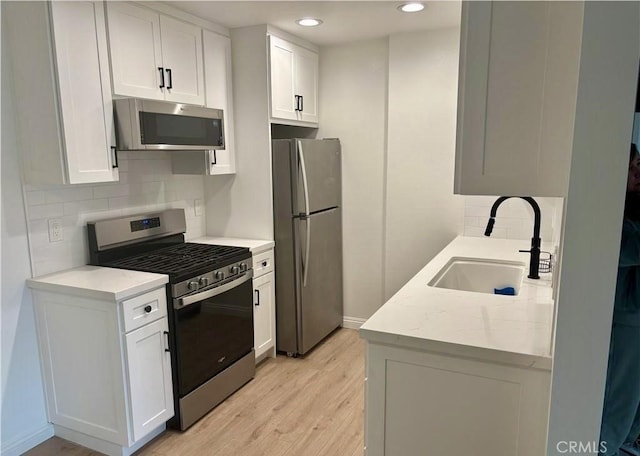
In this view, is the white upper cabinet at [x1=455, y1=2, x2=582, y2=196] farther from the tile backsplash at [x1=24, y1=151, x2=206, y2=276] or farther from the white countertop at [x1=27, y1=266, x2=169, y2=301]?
Answer: the tile backsplash at [x1=24, y1=151, x2=206, y2=276]

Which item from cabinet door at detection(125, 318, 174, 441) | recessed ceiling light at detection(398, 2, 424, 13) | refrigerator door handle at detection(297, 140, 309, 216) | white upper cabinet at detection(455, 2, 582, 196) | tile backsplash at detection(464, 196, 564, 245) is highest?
recessed ceiling light at detection(398, 2, 424, 13)

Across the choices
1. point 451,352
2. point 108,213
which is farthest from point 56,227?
point 451,352

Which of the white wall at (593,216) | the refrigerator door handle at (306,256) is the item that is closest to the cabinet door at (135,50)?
the refrigerator door handle at (306,256)

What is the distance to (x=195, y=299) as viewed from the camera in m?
2.51

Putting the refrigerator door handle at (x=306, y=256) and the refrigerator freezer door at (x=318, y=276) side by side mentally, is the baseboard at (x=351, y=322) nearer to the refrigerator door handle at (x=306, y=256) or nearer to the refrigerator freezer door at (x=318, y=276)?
the refrigerator freezer door at (x=318, y=276)

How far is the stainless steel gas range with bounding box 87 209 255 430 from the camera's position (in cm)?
247

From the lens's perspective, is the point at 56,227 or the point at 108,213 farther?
the point at 108,213

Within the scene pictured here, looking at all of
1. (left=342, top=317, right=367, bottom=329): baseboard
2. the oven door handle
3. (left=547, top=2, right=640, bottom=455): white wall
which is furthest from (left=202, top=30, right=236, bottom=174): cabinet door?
(left=547, top=2, right=640, bottom=455): white wall

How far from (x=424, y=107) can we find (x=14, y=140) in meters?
2.66

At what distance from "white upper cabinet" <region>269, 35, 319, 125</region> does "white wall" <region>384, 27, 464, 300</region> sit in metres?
0.64

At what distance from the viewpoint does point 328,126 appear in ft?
12.7

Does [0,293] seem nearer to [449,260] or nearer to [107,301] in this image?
[107,301]

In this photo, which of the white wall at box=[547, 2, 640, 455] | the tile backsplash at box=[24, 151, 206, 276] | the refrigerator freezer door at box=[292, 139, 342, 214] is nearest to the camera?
the white wall at box=[547, 2, 640, 455]

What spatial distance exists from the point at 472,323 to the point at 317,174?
2018mm
